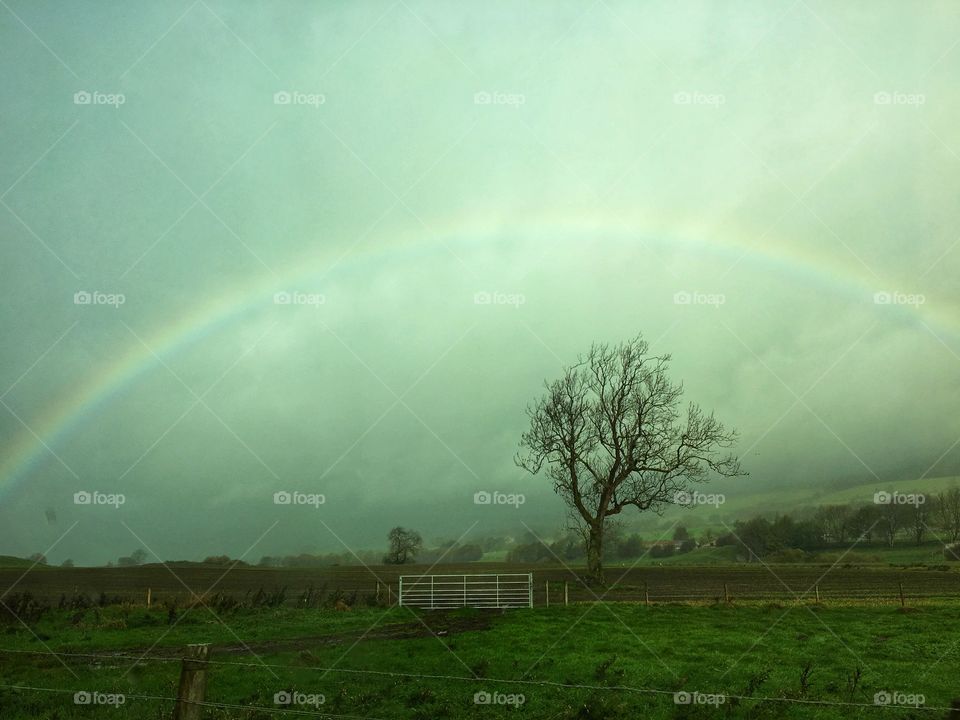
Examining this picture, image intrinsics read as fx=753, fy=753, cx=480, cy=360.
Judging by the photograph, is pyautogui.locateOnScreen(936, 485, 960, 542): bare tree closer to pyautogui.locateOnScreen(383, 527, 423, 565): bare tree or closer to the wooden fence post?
pyautogui.locateOnScreen(383, 527, 423, 565): bare tree

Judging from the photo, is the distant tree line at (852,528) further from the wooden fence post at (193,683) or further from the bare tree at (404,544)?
the wooden fence post at (193,683)

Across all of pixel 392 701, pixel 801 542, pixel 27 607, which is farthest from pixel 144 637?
pixel 801 542

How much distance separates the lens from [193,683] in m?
10.1


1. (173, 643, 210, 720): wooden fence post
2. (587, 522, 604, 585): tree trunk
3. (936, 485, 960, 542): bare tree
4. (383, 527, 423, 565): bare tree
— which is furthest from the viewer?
(936, 485, 960, 542): bare tree

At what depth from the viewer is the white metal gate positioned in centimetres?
3550

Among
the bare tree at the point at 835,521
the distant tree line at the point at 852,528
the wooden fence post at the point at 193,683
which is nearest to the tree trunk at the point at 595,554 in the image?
the wooden fence post at the point at 193,683

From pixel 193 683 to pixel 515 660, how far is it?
1295cm

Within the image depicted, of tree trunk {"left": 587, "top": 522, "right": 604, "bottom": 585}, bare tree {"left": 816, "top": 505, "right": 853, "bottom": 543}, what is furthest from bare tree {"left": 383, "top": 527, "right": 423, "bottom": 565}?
bare tree {"left": 816, "top": 505, "right": 853, "bottom": 543}

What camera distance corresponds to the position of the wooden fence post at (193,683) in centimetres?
1005

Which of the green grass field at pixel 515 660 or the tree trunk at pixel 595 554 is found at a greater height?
the tree trunk at pixel 595 554

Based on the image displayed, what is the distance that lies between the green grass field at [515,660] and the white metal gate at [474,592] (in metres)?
2.01

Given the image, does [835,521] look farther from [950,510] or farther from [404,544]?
[404,544]

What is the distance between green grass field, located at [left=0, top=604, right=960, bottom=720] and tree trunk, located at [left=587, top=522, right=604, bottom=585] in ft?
33.5

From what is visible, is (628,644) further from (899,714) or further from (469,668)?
(899,714)
